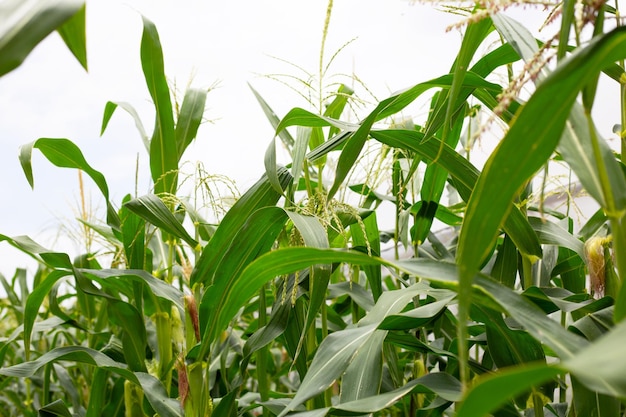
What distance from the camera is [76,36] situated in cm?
40

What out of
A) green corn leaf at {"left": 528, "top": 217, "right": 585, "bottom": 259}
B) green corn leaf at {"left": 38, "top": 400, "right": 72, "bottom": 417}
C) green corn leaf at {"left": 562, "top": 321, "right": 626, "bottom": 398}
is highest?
green corn leaf at {"left": 528, "top": 217, "right": 585, "bottom": 259}

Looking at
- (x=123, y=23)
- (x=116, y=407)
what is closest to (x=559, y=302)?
(x=116, y=407)

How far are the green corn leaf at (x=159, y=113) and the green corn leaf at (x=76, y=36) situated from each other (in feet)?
1.25

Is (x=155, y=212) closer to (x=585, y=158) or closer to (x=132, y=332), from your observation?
(x=132, y=332)

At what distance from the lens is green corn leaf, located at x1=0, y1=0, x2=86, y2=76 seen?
0.32 meters

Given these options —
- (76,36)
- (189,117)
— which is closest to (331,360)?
(76,36)

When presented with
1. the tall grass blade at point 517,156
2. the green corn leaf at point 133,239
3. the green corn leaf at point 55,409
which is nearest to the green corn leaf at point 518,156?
the tall grass blade at point 517,156

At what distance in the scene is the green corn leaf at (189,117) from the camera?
92cm

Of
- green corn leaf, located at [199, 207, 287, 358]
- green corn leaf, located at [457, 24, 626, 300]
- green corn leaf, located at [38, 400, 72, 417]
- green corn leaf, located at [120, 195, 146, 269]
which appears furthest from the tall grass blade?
green corn leaf, located at [38, 400, 72, 417]

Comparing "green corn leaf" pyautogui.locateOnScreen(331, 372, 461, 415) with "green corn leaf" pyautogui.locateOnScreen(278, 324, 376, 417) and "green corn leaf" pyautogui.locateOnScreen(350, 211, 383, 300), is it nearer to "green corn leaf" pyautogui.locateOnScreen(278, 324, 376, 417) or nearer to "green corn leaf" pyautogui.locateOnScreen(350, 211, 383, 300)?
"green corn leaf" pyautogui.locateOnScreen(278, 324, 376, 417)

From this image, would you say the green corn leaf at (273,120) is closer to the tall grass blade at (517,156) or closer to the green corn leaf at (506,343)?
the green corn leaf at (506,343)

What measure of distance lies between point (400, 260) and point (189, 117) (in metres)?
0.56

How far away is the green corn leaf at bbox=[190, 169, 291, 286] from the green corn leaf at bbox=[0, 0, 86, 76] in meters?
0.36

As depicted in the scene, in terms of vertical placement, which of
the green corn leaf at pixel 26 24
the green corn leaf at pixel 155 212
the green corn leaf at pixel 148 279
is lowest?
the green corn leaf at pixel 148 279
